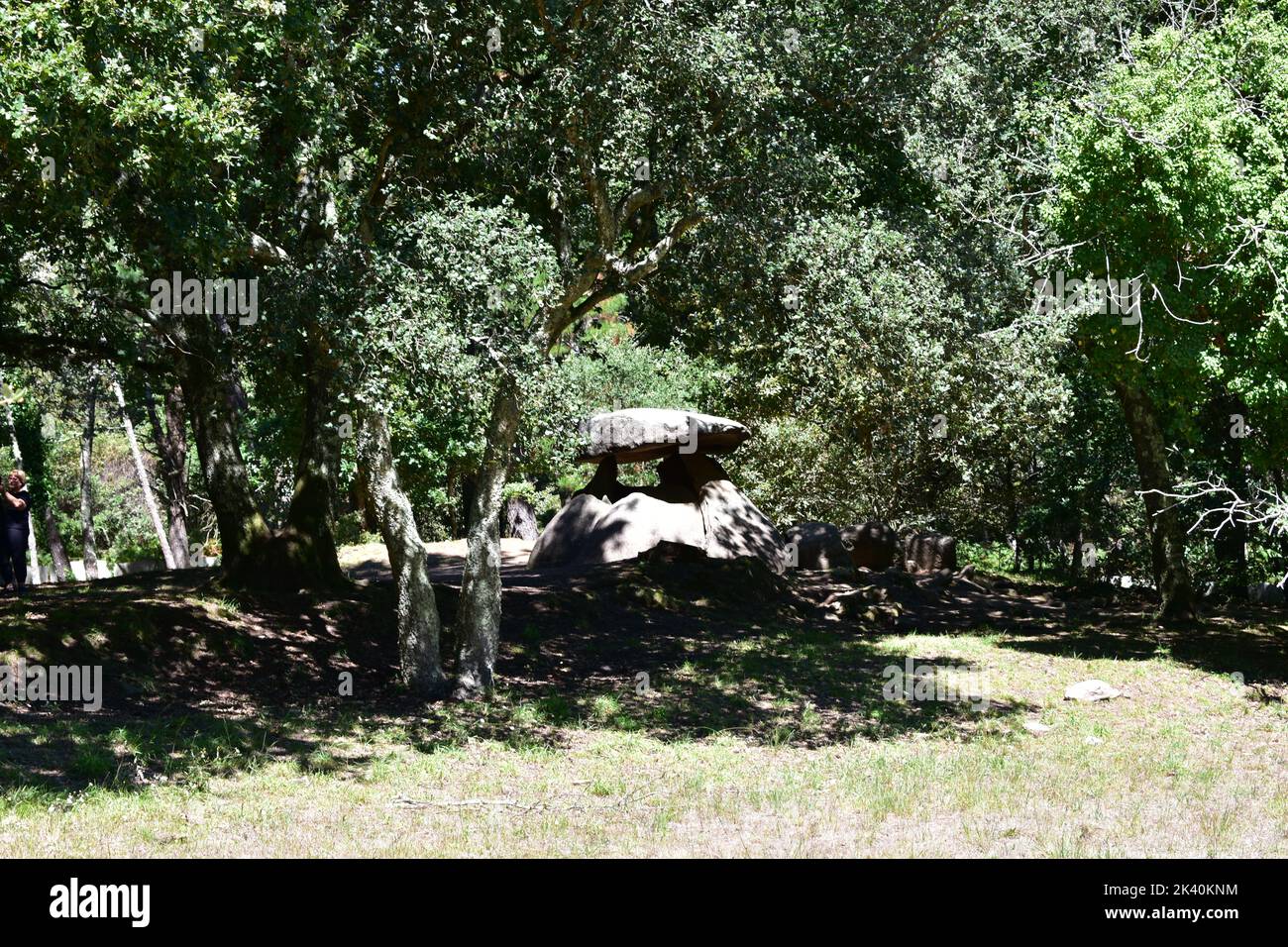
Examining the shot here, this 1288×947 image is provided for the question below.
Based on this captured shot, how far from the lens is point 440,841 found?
785 cm

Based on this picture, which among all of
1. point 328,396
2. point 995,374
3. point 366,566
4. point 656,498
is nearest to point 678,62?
point 328,396

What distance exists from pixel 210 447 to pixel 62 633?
3223 millimetres

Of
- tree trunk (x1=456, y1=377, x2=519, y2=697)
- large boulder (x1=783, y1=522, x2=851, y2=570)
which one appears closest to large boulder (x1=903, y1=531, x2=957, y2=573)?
large boulder (x1=783, y1=522, x2=851, y2=570)

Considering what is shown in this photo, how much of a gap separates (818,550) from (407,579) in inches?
471

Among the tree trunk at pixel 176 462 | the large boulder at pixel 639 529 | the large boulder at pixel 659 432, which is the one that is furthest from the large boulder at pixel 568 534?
the tree trunk at pixel 176 462

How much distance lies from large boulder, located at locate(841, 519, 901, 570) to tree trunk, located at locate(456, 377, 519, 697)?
1188 cm

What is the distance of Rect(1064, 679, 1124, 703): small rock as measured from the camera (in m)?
13.6

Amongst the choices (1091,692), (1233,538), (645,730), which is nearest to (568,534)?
(645,730)

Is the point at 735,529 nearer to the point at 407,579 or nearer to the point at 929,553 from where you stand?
the point at 929,553

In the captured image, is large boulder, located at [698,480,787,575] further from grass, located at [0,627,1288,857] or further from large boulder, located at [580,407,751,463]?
grass, located at [0,627,1288,857]

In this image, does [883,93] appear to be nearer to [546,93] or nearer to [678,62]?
[678,62]

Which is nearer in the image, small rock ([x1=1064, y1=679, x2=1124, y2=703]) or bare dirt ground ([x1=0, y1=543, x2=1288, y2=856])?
bare dirt ground ([x1=0, y1=543, x2=1288, y2=856])

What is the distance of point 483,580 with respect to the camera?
42.2 ft

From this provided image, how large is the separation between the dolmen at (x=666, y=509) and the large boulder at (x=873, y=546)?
73.8 inches
